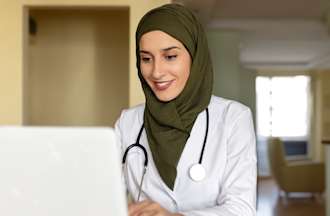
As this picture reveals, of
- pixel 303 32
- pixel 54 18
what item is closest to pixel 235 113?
pixel 54 18

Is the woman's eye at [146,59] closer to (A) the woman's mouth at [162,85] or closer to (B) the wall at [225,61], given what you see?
(A) the woman's mouth at [162,85]

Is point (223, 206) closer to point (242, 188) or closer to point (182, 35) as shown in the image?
point (242, 188)

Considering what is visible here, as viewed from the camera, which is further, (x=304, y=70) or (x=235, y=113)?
(x=304, y=70)

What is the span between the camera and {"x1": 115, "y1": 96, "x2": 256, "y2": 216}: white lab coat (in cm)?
96

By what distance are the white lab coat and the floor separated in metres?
5.02

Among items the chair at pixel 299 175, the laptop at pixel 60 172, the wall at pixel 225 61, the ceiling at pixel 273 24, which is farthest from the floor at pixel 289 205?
the laptop at pixel 60 172

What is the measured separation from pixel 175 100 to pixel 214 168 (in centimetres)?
17

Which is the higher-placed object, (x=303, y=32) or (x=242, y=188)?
(x=303, y=32)

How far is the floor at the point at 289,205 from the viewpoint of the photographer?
20.0 feet

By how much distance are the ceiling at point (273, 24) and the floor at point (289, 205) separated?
240 centimetres

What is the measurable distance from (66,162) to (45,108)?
13.4ft

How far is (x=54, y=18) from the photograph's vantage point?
14.6ft

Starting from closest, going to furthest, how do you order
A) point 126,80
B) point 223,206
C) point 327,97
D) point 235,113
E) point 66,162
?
point 66,162
point 223,206
point 235,113
point 126,80
point 327,97

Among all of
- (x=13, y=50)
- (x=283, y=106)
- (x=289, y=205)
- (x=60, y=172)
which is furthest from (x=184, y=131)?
(x=283, y=106)
